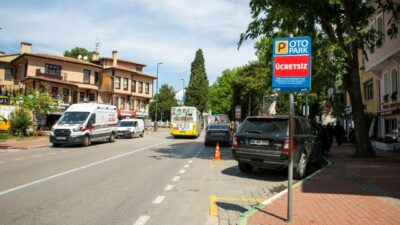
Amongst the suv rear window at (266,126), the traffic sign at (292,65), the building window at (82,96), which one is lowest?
the suv rear window at (266,126)

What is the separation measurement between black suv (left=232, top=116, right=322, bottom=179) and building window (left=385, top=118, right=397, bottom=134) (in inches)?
600

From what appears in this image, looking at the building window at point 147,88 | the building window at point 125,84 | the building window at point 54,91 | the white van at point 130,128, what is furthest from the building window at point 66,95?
the building window at point 147,88

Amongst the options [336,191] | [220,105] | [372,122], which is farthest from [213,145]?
[220,105]

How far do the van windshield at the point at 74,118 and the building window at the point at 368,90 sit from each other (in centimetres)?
2172

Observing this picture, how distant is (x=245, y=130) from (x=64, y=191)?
214 inches

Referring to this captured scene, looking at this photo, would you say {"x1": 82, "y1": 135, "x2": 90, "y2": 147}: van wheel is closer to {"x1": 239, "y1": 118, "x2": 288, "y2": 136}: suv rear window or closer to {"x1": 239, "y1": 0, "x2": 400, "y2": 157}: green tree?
{"x1": 239, "y1": 0, "x2": 400, "y2": 157}: green tree

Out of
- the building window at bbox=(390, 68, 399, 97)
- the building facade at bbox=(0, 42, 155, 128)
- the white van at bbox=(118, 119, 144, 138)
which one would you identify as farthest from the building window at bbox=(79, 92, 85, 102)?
the building window at bbox=(390, 68, 399, 97)

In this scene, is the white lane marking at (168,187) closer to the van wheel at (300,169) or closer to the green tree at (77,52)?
the van wheel at (300,169)

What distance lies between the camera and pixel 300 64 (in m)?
6.12

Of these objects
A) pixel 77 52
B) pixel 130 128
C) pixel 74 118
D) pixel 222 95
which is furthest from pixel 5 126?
pixel 222 95

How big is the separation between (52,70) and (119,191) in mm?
43900

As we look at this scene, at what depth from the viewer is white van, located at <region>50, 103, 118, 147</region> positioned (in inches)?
856

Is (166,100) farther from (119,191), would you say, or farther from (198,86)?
(119,191)

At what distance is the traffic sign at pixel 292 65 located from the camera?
6.08m
